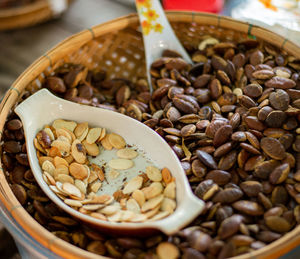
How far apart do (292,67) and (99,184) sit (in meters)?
0.52

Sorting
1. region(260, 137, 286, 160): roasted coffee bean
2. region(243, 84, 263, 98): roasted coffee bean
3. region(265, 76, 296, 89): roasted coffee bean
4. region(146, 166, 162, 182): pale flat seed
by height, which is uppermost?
region(265, 76, 296, 89): roasted coffee bean

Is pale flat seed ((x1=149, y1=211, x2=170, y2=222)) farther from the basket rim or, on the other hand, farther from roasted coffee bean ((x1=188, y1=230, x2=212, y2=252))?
Result: the basket rim

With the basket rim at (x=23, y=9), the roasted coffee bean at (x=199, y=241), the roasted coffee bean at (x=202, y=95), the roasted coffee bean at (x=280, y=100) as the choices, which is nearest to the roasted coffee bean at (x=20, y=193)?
the roasted coffee bean at (x=199, y=241)

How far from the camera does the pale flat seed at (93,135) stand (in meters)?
0.76

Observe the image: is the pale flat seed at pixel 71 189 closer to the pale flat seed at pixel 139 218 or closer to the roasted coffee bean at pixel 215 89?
the pale flat seed at pixel 139 218

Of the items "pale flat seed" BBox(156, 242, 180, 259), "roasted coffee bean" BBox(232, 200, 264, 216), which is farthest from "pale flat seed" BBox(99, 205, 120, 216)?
"roasted coffee bean" BBox(232, 200, 264, 216)

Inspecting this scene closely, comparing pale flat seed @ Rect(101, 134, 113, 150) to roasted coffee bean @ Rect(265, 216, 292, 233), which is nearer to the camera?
roasted coffee bean @ Rect(265, 216, 292, 233)

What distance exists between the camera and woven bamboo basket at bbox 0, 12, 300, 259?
0.80 metres

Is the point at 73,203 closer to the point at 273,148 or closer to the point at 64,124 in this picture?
the point at 64,124

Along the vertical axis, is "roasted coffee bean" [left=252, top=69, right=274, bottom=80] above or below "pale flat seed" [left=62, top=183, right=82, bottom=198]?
above

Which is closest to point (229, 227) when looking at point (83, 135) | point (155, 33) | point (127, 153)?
point (127, 153)

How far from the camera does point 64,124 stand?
788 mm

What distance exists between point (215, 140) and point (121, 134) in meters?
0.21

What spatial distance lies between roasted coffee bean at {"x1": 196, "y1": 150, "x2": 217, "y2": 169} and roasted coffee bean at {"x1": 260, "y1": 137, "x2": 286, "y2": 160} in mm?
99
